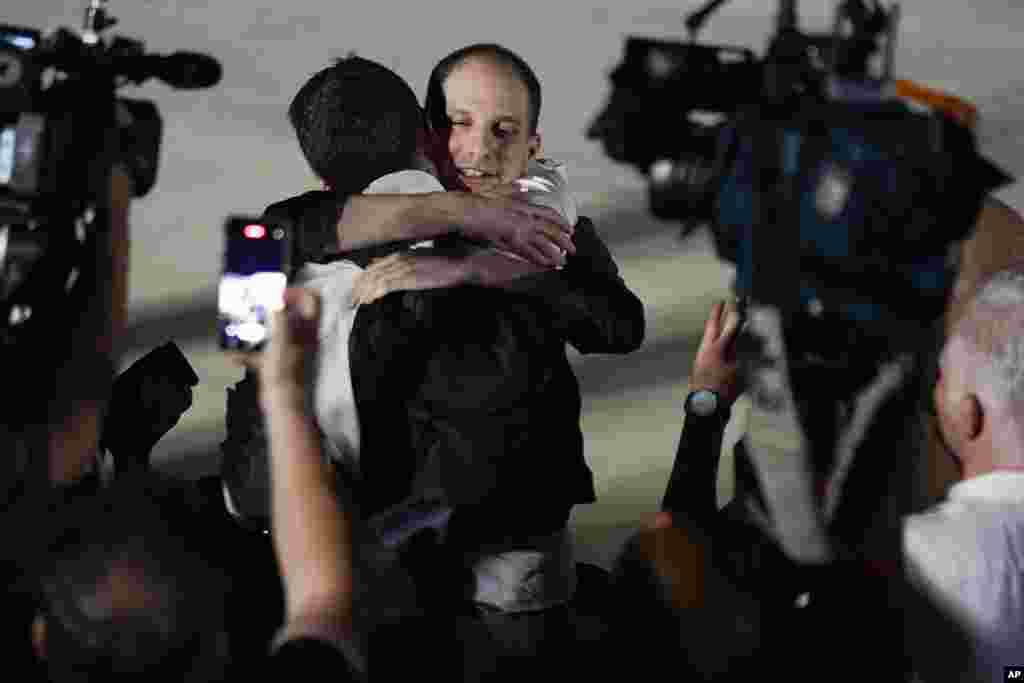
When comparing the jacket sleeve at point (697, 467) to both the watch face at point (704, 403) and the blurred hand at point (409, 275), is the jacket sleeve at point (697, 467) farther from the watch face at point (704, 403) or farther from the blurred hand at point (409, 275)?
the blurred hand at point (409, 275)

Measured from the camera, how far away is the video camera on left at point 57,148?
1.56 meters

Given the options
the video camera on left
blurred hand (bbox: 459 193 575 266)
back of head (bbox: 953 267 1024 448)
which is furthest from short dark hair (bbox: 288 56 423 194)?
back of head (bbox: 953 267 1024 448)

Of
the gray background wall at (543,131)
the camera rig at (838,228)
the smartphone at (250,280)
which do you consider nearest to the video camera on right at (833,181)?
the camera rig at (838,228)

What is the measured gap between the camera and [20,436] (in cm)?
156

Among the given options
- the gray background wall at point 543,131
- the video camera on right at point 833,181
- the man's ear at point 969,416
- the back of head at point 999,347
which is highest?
the video camera on right at point 833,181

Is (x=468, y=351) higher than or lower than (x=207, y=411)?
higher

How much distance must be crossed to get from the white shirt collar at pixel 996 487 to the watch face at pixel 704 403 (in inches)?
13.2

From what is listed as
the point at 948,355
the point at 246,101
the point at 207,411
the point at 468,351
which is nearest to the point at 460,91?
the point at 468,351

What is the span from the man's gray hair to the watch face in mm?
324

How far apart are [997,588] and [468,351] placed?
2.21ft

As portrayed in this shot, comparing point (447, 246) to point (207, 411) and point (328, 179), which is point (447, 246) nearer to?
point (328, 179)

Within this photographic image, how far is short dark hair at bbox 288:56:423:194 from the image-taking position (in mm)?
1990

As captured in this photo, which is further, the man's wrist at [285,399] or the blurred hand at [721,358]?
the blurred hand at [721,358]

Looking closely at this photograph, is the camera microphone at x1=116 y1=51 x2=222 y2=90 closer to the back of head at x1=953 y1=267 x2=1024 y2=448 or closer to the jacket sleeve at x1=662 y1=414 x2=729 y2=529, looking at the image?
the jacket sleeve at x1=662 y1=414 x2=729 y2=529
